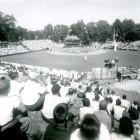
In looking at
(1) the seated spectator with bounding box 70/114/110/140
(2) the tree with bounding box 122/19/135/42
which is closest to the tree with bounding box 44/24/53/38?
(2) the tree with bounding box 122/19/135/42

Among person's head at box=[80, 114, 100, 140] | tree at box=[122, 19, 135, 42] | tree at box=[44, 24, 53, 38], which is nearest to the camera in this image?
person's head at box=[80, 114, 100, 140]

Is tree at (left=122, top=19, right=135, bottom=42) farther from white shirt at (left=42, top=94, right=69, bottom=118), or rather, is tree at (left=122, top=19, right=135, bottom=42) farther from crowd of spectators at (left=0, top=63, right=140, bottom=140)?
white shirt at (left=42, top=94, right=69, bottom=118)

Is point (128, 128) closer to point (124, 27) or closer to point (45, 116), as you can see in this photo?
point (45, 116)

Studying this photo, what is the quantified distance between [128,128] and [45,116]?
2710 mm

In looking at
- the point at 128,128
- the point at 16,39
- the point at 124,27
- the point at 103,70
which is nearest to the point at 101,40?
the point at 124,27

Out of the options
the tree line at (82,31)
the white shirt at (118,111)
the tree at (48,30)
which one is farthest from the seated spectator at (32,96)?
the tree at (48,30)

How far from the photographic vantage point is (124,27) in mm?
117500

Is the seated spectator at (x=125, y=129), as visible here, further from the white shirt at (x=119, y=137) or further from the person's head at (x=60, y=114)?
the person's head at (x=60, y=114)

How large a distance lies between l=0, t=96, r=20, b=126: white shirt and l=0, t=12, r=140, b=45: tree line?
79.7 metres

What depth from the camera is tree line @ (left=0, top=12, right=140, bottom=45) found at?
282ft

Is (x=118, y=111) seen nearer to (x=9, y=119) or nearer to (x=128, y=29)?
(x=9, y=119)

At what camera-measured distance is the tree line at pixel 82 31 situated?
282 feet

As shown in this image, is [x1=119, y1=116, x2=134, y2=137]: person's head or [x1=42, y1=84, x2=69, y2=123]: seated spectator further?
[x1=42, y1=84, x2=69, y2=123]: seated spectator

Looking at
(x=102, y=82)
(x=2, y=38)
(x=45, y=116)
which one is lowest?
(x=102, y=82)
